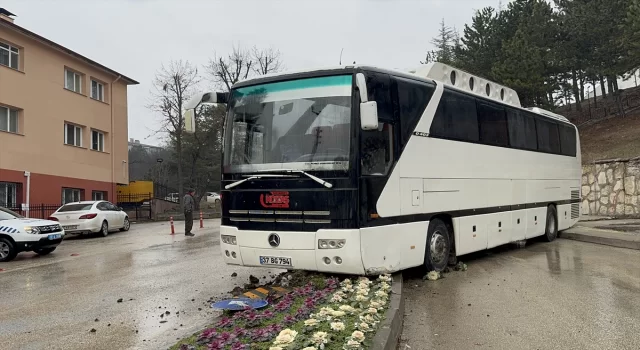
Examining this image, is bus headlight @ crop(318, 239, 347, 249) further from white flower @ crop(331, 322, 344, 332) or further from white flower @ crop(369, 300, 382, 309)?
white flower @ crop(331, 322, 344, 332)

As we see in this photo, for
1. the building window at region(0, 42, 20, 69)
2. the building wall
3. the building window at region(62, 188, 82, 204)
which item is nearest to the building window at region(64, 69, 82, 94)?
the building wall

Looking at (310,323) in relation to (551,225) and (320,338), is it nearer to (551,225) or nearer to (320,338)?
(320,338)

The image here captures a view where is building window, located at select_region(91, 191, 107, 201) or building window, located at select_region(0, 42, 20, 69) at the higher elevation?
building window, located at select_region(0, 42, 20, 69)

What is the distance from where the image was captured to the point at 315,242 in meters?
6.86

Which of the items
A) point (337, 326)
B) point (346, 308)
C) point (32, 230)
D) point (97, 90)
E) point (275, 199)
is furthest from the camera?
point (97, 90)

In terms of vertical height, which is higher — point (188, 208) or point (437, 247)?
point (188, 208)

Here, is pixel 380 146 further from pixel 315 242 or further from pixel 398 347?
pixel 398 347

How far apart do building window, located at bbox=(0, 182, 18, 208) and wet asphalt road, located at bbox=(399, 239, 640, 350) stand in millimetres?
20375

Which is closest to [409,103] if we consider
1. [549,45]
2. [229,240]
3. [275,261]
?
[275,261]

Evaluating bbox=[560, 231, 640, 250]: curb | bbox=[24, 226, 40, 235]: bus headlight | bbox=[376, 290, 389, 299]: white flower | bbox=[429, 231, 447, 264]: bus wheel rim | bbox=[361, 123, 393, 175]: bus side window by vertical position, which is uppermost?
bbox=[361, 123, 393, 175]: bus side window

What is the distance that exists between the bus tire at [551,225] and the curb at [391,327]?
8.78 m

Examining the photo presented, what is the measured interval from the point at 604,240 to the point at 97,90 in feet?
90.1

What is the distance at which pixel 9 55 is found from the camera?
22.8m

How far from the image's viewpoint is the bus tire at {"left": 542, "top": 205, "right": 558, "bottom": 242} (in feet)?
45.1
